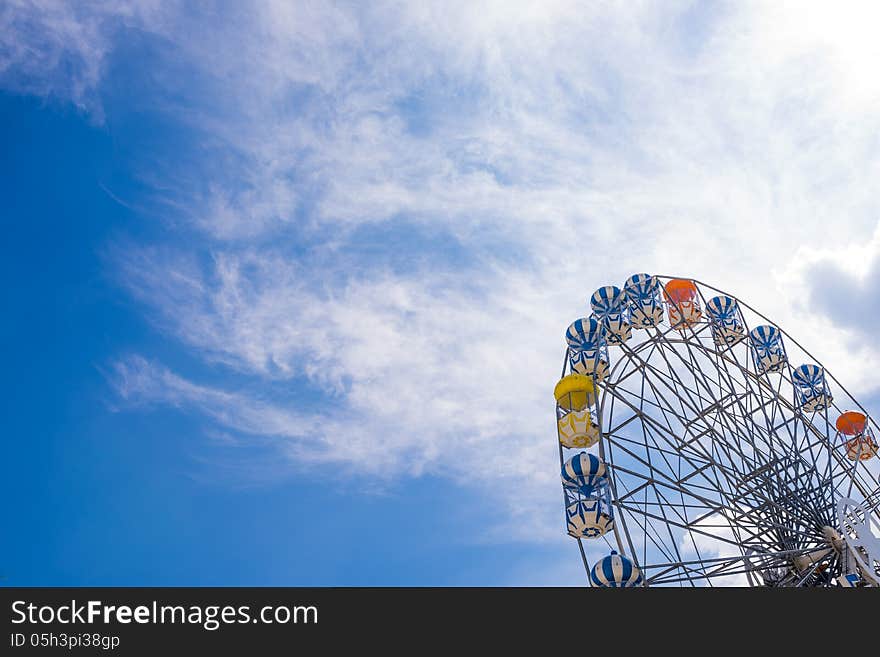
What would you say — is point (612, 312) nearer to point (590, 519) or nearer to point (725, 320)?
point (725, 320)

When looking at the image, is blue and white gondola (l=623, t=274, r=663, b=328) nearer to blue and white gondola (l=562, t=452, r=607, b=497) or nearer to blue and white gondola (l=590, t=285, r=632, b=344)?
blue and white gondola (l=590, t=285, r=632, b=344)

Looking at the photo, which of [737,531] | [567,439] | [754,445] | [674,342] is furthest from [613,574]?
[674,342]

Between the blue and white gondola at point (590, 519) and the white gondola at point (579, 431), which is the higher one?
the white gondola at point (579, 431)

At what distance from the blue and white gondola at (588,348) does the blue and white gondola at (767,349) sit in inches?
243

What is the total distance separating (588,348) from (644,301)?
109 inches

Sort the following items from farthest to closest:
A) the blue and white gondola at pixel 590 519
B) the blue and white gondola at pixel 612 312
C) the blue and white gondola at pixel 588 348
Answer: the blue and white gondola at pixel 612 312 → the blue and white gondola at pixel 588 348 → the blue and white gondola at pixel 590 519

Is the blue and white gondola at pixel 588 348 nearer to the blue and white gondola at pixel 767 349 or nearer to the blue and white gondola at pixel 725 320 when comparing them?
the blue and white gondola at pixel 725 320

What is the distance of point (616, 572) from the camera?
706 inches

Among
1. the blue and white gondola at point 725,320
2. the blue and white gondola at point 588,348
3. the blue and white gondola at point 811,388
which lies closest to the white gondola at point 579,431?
the blue and white gondola at point 588,348

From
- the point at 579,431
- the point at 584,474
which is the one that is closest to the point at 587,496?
the point at 584,474

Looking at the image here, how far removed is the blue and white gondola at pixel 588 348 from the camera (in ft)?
72.3
